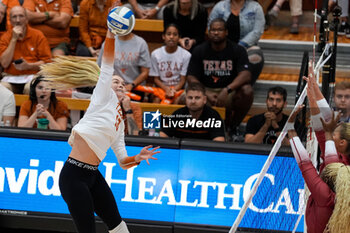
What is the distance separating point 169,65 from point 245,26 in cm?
119

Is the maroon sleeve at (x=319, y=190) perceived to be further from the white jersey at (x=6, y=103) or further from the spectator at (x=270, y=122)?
the white jersey at (x=6, y=103)

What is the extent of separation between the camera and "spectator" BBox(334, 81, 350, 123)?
21.4 feet

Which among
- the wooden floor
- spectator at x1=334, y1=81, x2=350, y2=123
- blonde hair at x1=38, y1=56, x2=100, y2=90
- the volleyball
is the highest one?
the volleyball

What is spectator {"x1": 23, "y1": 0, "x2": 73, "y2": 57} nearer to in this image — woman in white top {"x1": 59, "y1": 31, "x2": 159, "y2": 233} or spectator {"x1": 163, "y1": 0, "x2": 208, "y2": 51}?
spectator {"x1": 163, "y1": 0, "x2": 208, "y2": 51}

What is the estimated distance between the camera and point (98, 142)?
5504 millimetres

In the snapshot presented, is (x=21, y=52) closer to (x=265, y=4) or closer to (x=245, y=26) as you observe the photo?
(x=245, y=26)

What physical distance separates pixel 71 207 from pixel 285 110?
10.7ft

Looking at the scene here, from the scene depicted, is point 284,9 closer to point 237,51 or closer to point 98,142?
point 237,51

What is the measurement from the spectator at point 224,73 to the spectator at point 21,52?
2143 millimetres

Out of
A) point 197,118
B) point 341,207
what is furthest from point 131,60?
point 341,207

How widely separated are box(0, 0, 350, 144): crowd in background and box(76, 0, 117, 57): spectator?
1 centimetres

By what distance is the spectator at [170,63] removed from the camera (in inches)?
326

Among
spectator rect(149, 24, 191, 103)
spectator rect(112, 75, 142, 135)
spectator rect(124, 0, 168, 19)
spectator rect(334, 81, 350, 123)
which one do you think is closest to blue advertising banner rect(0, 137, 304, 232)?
spectator rect(112, 75, 142, 135)

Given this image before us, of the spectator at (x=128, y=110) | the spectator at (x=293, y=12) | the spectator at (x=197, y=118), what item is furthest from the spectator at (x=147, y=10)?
the spectator at (x=128, y=110)
